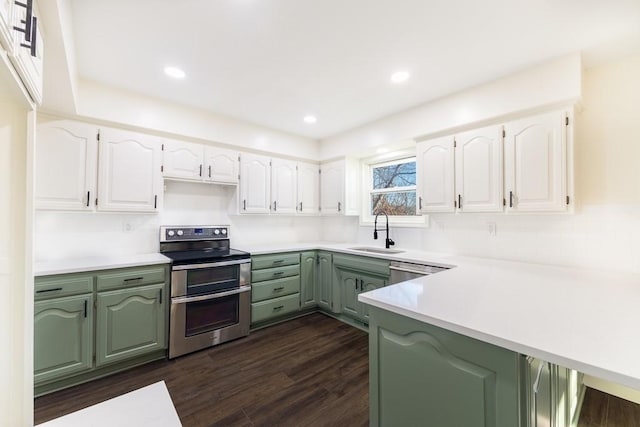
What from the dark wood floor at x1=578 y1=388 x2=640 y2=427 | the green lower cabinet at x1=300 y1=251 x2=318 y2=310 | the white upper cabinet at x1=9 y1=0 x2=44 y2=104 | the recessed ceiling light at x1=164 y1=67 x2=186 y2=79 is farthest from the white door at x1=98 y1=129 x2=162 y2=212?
the dark wood floor at x1=578 y1=388 x2=640 y2=427

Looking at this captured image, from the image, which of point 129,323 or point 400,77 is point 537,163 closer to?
point 400,77

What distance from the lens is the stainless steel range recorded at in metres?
2.51

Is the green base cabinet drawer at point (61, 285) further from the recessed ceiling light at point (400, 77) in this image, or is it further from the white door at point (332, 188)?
the recessed ceiling light at point (400, 77)

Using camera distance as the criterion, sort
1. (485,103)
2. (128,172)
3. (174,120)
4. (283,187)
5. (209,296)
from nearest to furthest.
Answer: (485,103) → (128,172) → (209,296) → (174,120) → (283,187)

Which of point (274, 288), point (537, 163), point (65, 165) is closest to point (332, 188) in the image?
point (274, 288)

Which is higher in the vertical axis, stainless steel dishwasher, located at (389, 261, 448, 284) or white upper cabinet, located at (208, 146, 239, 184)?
white upper cabinet, located at (208, 146, 239, 184)

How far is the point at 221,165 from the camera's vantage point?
315 cm

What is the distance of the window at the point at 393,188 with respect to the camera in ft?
11.3

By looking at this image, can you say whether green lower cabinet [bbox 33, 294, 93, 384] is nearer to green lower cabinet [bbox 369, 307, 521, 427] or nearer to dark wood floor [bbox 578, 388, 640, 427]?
green lower cabinet [bbox 369, 307, 521, 427]

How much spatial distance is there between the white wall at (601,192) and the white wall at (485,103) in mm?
353

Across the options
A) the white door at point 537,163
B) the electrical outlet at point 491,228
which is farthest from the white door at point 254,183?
the white door at point 537,163

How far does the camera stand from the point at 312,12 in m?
1.59

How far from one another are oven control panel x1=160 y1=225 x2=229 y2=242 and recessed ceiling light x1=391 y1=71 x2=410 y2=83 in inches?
96.5

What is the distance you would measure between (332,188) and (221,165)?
5.13 feet
